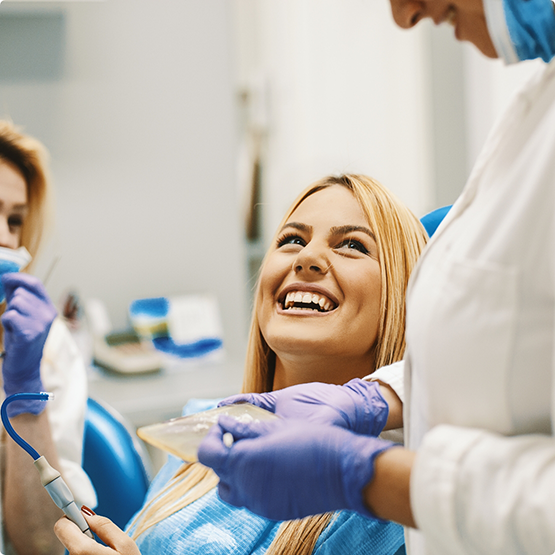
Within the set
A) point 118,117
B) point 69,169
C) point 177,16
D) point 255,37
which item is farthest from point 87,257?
point 255,37

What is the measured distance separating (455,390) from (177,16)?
8.61ft

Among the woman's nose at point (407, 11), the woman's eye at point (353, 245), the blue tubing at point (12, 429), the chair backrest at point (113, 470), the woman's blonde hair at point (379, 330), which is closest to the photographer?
the woman's nose at point (407, 11)

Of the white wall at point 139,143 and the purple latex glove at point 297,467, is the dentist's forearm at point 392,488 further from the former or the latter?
the white wall at point 139,143

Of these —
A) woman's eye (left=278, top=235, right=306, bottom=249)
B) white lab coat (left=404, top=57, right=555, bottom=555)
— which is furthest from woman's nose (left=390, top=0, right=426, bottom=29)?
woman's eye (left=278, top=235, right=306, bottom=249)

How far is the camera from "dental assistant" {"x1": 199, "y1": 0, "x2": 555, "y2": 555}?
537 mm

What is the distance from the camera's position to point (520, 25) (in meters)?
0.56

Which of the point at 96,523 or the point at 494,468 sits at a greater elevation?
the point at 494,468

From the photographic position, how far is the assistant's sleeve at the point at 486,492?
512 mm

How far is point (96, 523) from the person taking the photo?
0.92 m

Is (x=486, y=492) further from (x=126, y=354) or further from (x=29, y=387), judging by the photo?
(x=126, y=354)

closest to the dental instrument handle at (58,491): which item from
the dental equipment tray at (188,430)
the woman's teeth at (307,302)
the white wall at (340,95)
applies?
the dental equipment tray at (188,430)

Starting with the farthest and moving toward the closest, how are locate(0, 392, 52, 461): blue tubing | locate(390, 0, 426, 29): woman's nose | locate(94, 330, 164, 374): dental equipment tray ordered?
locate(94, 330, 164, 374): dental equipment tray → locate(0, 392, 52, 461): blue tubing → locate(390, 0, 426, 29): woman's nose

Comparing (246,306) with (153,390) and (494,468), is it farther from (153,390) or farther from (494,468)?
(494,468)

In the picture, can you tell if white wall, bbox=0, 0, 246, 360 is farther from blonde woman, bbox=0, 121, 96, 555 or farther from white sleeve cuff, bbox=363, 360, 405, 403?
white sleeve cuff, bbox=363, 360, 405, 403
